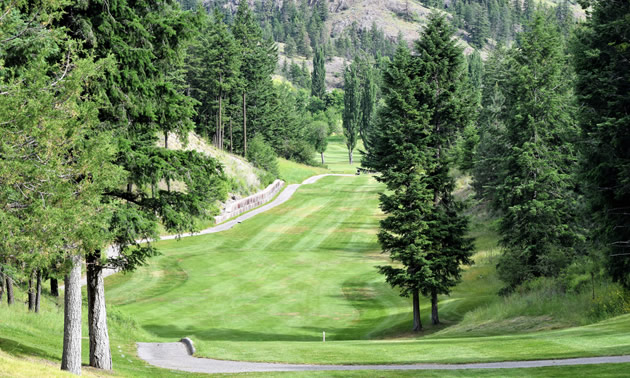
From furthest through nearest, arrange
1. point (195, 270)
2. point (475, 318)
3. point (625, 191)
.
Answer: point (195, 270), point (475, 318), point (625, 191)

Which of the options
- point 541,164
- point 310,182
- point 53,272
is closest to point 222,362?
point 53,272

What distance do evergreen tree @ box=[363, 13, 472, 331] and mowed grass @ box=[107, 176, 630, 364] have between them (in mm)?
3520

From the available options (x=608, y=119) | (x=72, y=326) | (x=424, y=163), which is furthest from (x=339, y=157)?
(x=72, y=326)

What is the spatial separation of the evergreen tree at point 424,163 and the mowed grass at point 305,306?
3520 millimetres

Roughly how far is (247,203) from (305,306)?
40.9 metres

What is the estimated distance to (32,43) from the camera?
43.7 ft

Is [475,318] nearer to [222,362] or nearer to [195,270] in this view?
[222,362]

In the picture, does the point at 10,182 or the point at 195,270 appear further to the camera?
the point at 195,270

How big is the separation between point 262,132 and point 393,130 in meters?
74.8

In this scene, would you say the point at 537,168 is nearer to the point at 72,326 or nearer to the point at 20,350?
the point at 72,326

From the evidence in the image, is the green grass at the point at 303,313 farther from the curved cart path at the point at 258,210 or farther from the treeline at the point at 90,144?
the treeline at the point at 90,144

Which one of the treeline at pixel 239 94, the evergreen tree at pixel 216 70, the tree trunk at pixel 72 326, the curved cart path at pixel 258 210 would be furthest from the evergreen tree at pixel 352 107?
the tree trunk at pixel 72 326

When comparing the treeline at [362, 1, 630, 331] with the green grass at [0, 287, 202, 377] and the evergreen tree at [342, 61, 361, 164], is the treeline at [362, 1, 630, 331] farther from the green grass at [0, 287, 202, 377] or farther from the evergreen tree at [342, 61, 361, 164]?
the evergreen tree at [342, 61, 361, 164]

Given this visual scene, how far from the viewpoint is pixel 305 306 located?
3975 centimetres
